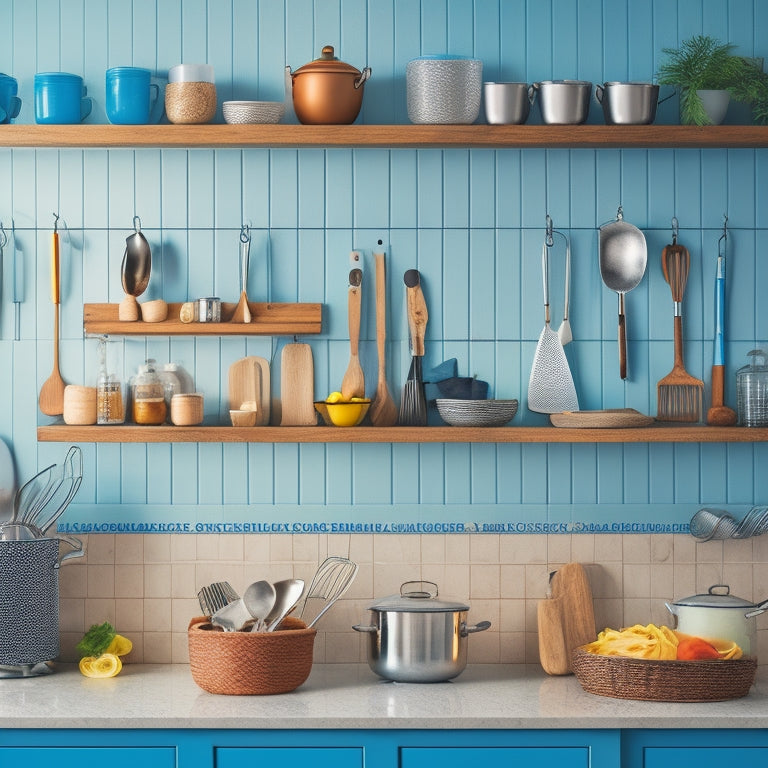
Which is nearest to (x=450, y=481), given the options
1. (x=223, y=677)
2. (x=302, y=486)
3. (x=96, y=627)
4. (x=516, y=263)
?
(x=302, y=486)

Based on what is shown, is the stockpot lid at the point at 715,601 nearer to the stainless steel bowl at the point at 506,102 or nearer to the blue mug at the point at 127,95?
the stainless steel bowl at the point at 506,102

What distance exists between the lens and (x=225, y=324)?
286 cm

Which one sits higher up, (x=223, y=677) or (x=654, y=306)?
(x=654, y=306)

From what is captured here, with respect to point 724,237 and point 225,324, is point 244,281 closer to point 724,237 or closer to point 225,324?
point 225,324

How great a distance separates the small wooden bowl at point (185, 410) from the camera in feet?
9.27

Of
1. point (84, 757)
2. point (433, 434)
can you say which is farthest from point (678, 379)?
point (84, 757)

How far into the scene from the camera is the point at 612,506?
2961 mm

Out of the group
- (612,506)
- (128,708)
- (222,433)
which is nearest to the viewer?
(128,708)

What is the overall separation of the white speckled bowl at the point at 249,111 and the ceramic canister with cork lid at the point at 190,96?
2.2 inches

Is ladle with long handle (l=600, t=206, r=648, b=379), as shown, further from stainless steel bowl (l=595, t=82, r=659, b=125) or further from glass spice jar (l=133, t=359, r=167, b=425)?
glass spice jar (l=133, t=359, r=167, b=425)

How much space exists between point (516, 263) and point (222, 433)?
0.94m

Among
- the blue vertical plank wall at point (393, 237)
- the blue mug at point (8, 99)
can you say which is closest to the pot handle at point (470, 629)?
the blue vertical plank wall at point (393, 237)

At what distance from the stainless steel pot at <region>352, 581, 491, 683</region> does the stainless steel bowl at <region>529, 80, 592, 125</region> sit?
128cm

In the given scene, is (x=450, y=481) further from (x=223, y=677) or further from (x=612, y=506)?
(x=223, y=677)
